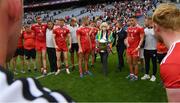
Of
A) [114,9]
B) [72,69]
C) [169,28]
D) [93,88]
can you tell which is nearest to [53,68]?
[72,69]

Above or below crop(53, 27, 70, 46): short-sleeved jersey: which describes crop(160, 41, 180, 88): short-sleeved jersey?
above

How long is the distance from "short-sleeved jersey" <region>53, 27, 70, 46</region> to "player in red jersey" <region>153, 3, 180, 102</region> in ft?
31.6

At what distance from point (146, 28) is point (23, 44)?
4.66 meters

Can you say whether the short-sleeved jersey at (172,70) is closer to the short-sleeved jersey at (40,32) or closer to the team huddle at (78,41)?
the team huddle at (78,41)

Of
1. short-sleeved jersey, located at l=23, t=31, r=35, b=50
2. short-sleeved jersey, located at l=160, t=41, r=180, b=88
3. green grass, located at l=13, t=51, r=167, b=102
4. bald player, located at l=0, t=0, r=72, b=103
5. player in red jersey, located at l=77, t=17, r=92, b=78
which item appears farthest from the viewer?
short-sleeved jersey, located at l=23, t=31, r=35, b=50

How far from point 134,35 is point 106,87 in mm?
1552

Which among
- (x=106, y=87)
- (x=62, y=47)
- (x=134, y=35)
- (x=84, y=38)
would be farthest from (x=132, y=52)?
(x=62, y=47)

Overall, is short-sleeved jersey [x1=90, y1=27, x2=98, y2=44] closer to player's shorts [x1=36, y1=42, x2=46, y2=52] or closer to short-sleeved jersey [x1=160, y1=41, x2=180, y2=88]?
player's shorts [x1=36, y1=42, x2=46, y2=52]

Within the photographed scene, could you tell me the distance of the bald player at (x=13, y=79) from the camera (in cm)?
101

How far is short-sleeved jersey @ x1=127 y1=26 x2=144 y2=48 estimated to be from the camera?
11211 millimetres

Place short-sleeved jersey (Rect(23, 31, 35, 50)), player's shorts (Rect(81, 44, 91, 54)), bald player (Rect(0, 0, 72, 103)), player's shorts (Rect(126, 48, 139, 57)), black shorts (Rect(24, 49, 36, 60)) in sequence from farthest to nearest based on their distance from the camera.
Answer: black shorts (Rect(24, 49, 36, 60)), short-sleeved jersey (Rect(23, 31, 35, 50)), player's shorts (Rect(81, 44, 91, 54)), player's shorts (Rect(126, 48, 139, 57)), bald player (Rect(0, 0, 72, 103))

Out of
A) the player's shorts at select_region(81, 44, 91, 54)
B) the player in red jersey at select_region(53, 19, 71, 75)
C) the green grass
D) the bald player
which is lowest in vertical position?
the green grass

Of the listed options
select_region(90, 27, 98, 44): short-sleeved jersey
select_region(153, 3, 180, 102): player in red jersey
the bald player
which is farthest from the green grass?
the bald player

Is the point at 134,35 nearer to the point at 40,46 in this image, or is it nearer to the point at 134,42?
the point at 134,42
